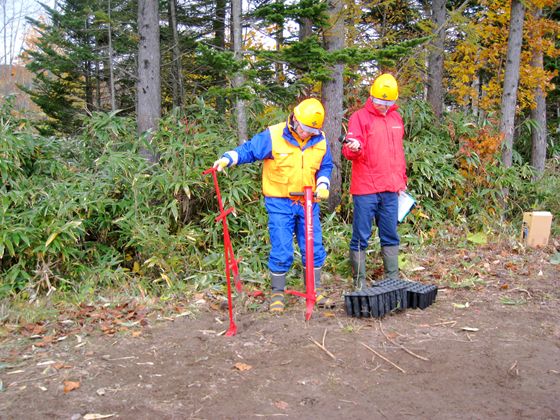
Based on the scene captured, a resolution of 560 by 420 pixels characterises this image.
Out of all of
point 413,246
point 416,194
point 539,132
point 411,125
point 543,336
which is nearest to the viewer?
point 543,336

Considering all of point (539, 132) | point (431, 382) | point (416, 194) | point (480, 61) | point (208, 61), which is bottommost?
point (431, 382)

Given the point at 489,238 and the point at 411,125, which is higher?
the point at 411,125

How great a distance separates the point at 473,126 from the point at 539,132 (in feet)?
8.36

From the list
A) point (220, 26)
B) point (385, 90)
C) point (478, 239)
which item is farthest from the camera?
point (220, 26)

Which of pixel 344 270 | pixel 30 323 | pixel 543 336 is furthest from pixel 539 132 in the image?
pixel 30 323

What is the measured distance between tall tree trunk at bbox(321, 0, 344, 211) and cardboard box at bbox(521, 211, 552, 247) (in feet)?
8.03

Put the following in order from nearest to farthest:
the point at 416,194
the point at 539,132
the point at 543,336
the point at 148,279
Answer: the point at 543,336 → the point at 148,279 → the point at 416,194 → the point at 539,132

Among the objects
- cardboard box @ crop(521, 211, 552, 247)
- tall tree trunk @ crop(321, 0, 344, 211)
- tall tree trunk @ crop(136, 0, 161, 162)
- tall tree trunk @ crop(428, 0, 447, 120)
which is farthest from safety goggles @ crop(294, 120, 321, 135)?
tall tree trunk @ crop(428, 0, 447, 120)

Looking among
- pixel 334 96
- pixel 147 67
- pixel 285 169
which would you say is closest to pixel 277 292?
pixel 285 169

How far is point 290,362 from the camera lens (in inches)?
134

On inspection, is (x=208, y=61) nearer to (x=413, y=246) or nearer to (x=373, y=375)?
(x=413, y=246)

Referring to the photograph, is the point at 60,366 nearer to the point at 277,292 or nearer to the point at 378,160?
the point at 277,292

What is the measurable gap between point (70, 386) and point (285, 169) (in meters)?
2.35

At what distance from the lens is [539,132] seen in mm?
9461
